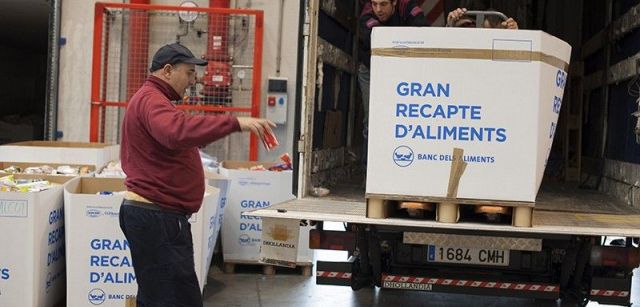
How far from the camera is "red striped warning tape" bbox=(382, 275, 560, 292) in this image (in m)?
5.12

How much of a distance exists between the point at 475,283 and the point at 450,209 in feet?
2.72

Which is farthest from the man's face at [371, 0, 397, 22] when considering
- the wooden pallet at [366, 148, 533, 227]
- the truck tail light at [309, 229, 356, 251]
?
the wooden pallet at [366, 148, 533, 227]

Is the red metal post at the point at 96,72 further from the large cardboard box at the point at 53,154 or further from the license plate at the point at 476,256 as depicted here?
the license plate at the point at 476,256

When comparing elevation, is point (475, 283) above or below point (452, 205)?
below

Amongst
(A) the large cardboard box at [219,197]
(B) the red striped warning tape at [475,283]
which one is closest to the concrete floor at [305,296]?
(A) the large cardboard box at [219,197]

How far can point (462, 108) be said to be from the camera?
445 centimetres

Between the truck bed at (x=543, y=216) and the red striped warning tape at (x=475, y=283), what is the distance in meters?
0.45

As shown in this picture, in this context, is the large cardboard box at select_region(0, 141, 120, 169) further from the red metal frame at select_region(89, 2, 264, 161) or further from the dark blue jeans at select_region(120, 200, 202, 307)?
the dark blue jeans at select_region(120, 200, 202, 307)

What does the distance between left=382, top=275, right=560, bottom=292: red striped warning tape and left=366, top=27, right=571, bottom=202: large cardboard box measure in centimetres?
89

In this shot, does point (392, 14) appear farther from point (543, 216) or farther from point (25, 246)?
point (25, 246)

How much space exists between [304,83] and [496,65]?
1482mm

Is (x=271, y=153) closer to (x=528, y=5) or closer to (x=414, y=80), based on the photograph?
(x=528, y=5)

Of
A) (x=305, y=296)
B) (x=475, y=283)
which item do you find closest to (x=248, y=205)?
(x=305, y=296)

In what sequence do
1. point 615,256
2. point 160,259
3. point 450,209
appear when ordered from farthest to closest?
1. point 615,256
2. point 450,209
3. point 160,259
